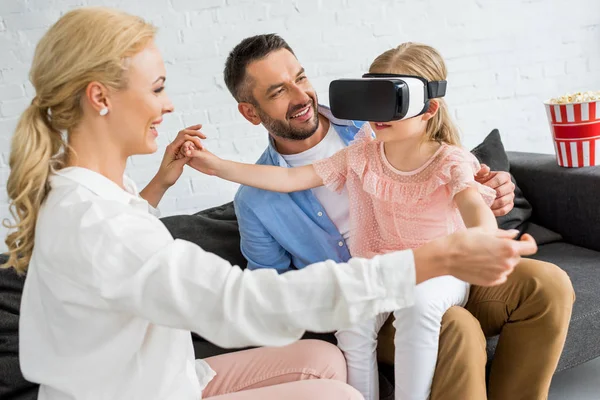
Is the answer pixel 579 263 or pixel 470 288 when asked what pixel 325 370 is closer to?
pixel 470 288

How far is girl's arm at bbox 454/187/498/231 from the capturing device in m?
1.28

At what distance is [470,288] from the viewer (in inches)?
60.5

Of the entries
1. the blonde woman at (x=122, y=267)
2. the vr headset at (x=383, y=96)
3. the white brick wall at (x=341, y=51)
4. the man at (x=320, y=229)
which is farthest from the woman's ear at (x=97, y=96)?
the white brick wall at (x=341, y=51)

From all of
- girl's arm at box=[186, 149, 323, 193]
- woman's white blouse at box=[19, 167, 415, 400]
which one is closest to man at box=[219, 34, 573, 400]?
girl's arm at box=[186, 149, 323, 193]

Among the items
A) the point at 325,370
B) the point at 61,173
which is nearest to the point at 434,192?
the point at 325,370

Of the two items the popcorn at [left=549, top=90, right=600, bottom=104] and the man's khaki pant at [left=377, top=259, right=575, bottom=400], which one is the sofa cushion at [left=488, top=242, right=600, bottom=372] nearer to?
the man's khaki pant at [left=377, top=259, right=575, bottom=400]

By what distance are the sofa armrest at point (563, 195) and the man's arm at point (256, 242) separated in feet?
2.93

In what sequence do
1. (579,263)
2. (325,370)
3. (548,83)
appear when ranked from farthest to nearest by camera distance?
(548,83) → (579,263) → (325,370)

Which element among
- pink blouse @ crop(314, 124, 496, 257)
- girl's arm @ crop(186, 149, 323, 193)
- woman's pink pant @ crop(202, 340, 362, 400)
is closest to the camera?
woman's pink pant @ crop(202, 340, 362, 400)

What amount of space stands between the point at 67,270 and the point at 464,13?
2.11 metres

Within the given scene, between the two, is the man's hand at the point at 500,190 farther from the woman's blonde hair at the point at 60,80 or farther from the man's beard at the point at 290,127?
the woman's blonde hair at the point at 60,80

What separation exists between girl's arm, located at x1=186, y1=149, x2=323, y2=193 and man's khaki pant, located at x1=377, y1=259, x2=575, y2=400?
48cm

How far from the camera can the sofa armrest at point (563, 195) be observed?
6.51ft

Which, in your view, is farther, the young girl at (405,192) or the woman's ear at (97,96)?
the young girl at (405,192)
